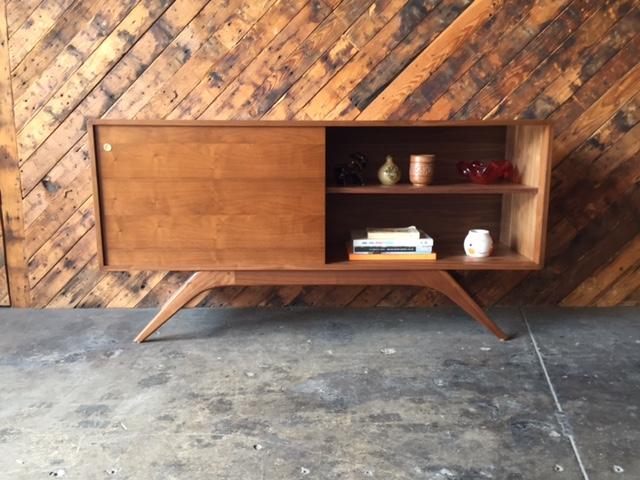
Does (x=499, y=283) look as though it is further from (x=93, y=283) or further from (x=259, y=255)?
(x=93, y=283)

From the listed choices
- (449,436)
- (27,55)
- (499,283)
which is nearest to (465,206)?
(499,283)

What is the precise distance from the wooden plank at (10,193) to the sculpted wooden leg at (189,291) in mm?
810

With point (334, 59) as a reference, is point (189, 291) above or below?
below

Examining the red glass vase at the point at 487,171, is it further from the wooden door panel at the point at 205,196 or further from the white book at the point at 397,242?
the wooden door panel at the point at 205,196

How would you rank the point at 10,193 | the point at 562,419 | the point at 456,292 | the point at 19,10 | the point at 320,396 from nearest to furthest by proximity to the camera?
the point at 562,419 < the point at 320,396 < the point at 456,292 < the point at 19,10 < the point at 10,193

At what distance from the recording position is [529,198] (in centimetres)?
226

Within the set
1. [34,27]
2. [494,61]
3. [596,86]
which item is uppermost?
[34,27]

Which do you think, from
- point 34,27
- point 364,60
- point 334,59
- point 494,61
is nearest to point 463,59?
point 494,61

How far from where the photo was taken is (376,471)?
1.41 m

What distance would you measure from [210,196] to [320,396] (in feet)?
2.88

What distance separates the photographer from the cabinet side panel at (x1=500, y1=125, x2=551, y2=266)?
84.5 inches

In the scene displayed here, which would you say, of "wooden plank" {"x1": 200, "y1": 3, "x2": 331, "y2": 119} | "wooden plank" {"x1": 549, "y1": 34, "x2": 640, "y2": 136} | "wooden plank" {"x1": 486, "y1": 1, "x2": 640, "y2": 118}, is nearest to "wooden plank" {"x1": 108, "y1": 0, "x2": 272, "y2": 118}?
"wooden plank" {"x1": 200, "y1": 3, "x2": 331, "y2": 119}

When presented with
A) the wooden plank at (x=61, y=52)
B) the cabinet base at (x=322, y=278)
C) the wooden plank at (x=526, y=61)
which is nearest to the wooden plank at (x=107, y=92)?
the wooden plank at (x=61, y=52)

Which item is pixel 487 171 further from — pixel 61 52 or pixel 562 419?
pixel 61 52
